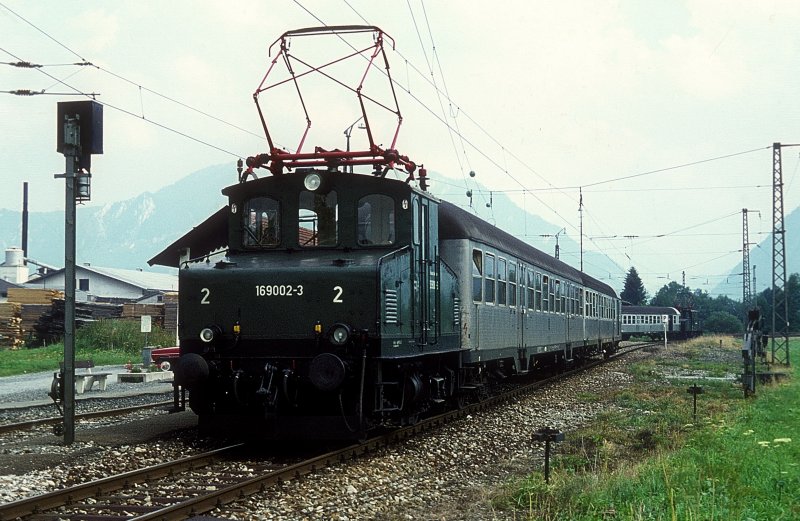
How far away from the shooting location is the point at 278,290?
1121 centimetres

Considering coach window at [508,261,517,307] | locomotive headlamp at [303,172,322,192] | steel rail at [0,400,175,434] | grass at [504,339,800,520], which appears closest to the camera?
grass at [504,339,800,520]

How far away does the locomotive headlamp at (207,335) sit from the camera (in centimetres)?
1123

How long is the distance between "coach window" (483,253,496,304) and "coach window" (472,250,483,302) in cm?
42

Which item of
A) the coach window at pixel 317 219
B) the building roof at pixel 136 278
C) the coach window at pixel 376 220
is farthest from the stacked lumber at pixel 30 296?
the coach window at pixel 376 220

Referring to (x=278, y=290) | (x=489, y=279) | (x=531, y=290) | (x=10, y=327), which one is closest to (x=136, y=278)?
(x=10, y=327)

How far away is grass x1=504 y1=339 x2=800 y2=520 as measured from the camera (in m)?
7.56

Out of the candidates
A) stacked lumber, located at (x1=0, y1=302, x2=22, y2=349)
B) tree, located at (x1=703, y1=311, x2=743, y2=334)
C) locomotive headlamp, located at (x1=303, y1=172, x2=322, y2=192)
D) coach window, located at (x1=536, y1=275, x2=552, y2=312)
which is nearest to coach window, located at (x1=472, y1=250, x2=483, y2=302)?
locomotive headlamp, located at (x1=303, y1=172, x2=322, y2=192)

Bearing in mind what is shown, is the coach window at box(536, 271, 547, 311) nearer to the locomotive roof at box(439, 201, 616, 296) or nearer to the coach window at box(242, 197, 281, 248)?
the locomotive roof at box(439, 201, 616, 296)

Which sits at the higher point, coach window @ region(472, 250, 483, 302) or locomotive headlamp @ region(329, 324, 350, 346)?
coach window @ region(472, 250, 483, 302)

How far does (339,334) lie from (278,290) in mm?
983

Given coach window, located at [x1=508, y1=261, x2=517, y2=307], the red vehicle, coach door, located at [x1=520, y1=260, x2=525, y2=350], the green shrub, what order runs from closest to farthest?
coach window, located at [x1=508, y1=261, x2=517, y2=307], coach door, located at [x1=520, y1=260, x2=525, y2=350], the red vehicle, the green shrub

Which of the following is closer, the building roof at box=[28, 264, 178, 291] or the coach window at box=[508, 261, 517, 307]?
the coach window at box=[508, 261, 517, 307]

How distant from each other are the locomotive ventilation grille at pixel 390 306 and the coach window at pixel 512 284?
26.1 feet

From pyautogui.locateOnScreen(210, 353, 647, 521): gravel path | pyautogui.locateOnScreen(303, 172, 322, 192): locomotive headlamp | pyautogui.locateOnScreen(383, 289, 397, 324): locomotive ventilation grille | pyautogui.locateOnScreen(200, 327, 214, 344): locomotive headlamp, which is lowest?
pyautogui.locateOnScreen(210, 353, 647, 521): gravel path
